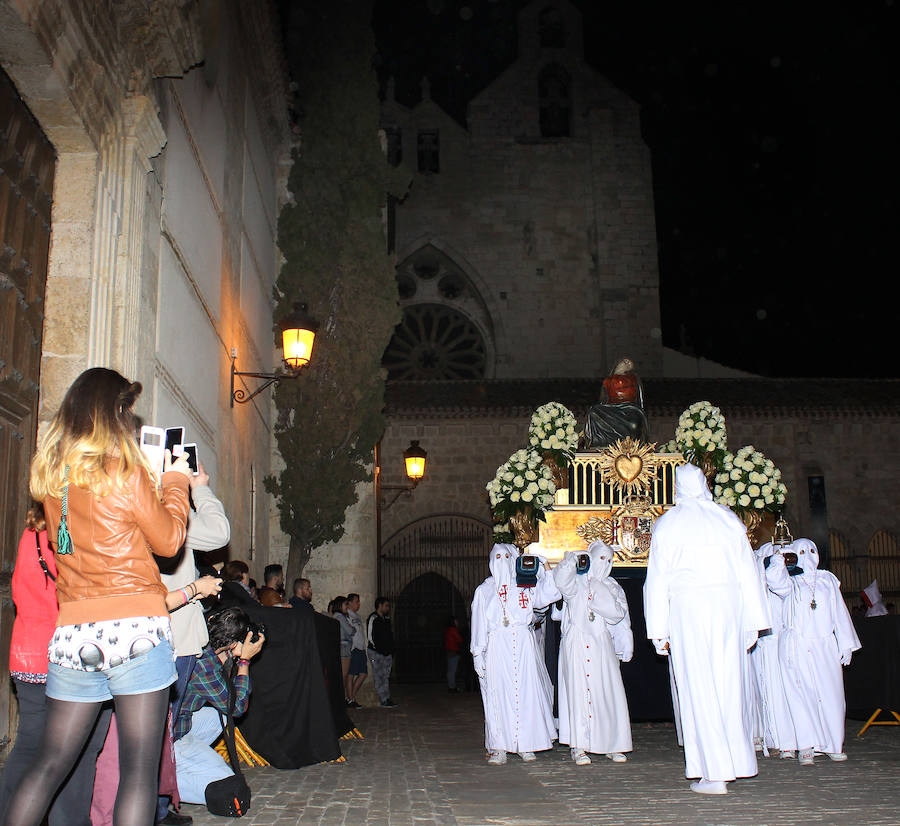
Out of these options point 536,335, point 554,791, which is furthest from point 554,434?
point 536,335

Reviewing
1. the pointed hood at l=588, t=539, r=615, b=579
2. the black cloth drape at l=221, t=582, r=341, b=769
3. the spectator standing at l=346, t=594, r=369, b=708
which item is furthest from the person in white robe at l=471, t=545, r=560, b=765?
the spectator standing at l=346, t=594, r=369, b=708

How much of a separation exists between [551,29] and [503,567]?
89.2 ft

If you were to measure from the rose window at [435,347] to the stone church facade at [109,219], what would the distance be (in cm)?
1812

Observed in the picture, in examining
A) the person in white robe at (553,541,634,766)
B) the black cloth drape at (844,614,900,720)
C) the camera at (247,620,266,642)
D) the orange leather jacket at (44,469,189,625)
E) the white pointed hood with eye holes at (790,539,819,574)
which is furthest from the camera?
the black cloth drape at (844,614,900,720)

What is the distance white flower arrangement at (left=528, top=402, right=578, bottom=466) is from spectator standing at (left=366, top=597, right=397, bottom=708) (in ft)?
17.8

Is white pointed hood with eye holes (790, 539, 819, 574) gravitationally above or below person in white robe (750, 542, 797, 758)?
above

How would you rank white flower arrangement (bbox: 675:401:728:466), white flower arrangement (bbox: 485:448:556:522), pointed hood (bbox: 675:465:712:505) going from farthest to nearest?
white flower arrangement (bbox: 675:401:728:466) < white flower arrangement (bbox: 485:448:556:522) < pointed hood (bbox: 675:465:712:505)

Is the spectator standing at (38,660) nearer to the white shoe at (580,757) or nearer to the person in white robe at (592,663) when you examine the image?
the white shoe at (580,757)

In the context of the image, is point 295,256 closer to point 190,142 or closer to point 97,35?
point 190,142

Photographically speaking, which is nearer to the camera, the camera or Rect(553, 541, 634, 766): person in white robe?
the camera

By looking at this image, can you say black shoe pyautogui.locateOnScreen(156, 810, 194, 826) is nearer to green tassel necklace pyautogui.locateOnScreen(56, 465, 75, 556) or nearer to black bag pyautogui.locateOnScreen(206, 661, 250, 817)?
black bag pyautogui.locateOnScreen(206, 661, 250, 817)

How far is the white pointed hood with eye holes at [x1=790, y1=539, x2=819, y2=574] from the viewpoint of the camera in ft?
28.5

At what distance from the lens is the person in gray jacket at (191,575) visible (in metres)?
4.65

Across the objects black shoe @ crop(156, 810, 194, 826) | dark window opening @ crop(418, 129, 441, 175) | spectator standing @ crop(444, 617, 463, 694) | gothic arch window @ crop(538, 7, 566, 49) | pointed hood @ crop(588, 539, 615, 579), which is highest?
gothic arch window @ crop(538, 7, 566, 49)
